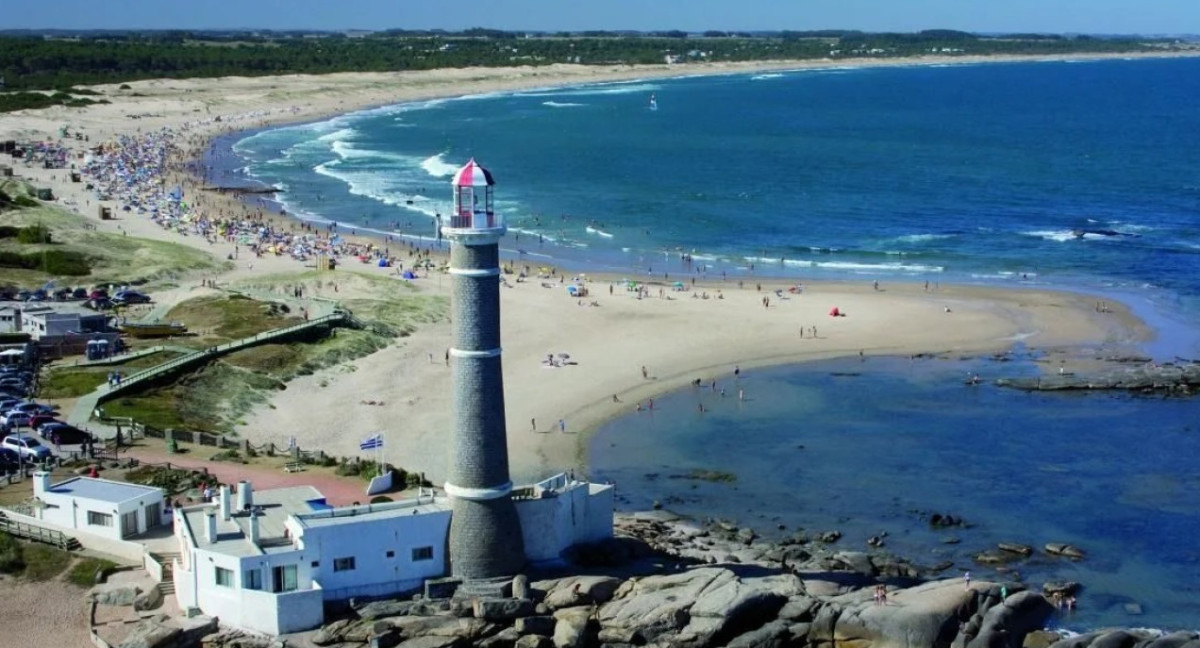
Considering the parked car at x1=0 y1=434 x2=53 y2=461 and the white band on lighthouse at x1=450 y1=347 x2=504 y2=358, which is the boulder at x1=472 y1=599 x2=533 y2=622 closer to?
the white band on lighthouse at x1=450 y1=347 x2=504 y2=358

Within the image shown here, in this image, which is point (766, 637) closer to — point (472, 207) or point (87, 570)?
point (472, 207)

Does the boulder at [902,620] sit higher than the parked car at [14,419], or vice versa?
the parked car at [14,419]

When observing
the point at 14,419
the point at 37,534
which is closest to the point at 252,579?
the point at 37,534

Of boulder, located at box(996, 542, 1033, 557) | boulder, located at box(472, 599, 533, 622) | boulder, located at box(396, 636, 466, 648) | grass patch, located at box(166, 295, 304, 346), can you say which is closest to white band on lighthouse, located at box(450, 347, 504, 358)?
boulder, located at box(472, 599, 533, 622)

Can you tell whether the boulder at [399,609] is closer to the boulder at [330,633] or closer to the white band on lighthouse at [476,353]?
the boulder at [330,633]

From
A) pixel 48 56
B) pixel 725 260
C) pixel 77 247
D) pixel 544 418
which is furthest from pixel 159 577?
pixel 48 56

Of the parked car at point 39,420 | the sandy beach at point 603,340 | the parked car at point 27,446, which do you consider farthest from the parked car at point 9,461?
the sandy beach at point 603,340
